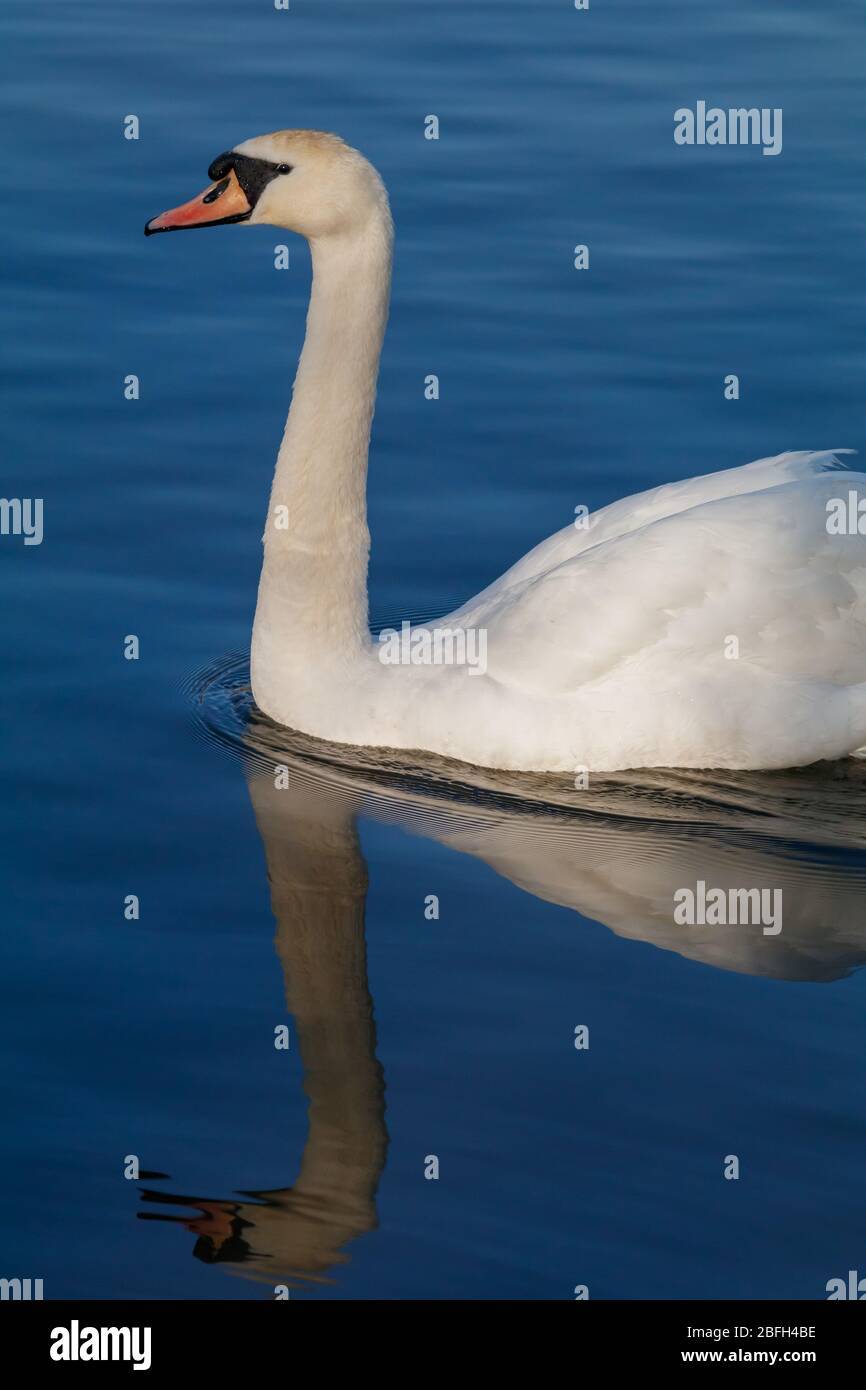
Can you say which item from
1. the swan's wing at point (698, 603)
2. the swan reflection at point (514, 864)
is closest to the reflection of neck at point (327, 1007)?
the swan reflection at point (514, 864)

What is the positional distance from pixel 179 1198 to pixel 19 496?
225 inches

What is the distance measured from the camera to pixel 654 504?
31.1 ft

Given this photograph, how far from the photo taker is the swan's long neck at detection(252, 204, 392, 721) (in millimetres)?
9250

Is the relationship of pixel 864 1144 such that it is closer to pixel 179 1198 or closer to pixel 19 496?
pixel 179 1198

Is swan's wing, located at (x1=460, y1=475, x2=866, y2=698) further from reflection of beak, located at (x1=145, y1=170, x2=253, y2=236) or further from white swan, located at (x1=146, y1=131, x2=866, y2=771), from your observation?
reflection of beak, located at (x1=145, y1=170, x2=253, y2=236)

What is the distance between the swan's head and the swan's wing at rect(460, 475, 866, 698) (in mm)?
1660

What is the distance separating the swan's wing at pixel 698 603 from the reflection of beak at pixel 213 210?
1.93 meters

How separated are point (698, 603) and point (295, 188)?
2307 mm

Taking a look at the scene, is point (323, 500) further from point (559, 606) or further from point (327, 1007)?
point (327, 1007)

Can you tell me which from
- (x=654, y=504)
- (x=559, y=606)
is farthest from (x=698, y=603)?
(x=654, y=504)

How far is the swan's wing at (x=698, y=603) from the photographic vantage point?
894 centimetres

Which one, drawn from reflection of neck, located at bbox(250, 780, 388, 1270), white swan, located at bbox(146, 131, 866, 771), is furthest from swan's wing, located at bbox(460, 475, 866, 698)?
reflection of neck, located at bbox(250, 780, 388, 1270)

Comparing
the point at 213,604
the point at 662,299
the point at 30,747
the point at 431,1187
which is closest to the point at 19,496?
the point at 213,604

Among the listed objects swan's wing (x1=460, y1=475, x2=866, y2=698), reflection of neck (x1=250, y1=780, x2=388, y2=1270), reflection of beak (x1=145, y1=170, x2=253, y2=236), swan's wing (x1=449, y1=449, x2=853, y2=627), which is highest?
reflection of beak (x1=145, y1=170, x2=253, y2=236)
